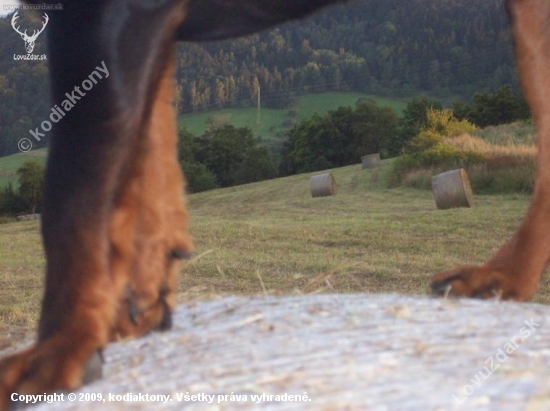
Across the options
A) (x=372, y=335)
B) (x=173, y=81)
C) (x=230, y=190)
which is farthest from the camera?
(x=230, y=190)

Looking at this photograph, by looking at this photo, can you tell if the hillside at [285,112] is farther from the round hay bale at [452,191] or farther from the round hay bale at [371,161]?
the round hay bale at [452,191]

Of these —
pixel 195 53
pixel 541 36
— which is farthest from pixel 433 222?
pixel 195 53

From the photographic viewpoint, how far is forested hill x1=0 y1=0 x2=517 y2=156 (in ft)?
77.4

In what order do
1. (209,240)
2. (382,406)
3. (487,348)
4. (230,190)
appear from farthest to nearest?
1. (230,190)
2. (209,240)
3. (487,348)
4. (382,406)

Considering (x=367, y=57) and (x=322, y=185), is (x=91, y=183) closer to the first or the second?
(x=322, y=185)

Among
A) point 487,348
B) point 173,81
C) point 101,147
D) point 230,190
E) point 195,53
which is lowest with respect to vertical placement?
point 230,190

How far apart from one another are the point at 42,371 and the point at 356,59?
31294 mm

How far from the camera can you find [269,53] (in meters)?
26.1

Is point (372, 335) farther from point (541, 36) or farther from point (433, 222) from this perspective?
point (433, 222)

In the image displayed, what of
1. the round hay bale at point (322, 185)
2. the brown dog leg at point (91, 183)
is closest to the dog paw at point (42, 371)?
the brown dog leg at point (91, 183)

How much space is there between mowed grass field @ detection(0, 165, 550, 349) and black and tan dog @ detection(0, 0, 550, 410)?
775mm

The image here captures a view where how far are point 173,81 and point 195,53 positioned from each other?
1955 cm

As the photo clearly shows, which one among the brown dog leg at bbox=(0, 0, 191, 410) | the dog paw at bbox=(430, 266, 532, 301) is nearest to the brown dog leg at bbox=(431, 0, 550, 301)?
the dog paw at bbox=(430, 266, 532, 301)

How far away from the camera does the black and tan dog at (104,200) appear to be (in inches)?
65.7
